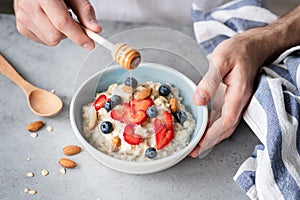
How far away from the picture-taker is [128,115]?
46.8 inches

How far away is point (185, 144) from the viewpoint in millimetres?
1169

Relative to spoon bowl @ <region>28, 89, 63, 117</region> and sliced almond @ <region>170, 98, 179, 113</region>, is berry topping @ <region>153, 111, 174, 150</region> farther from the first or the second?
spoon bowl @ <region>28, 89, 63, 117</region>

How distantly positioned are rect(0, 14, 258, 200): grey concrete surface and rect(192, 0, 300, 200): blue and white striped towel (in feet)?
0.17

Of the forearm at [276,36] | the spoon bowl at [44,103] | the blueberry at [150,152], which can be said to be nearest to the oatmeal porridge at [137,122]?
the blueberry at [150,152]

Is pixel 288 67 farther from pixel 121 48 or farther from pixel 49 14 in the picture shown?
pixel 49 14

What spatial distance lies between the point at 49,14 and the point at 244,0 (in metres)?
0.66

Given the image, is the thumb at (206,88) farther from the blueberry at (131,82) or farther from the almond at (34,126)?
the almond at (34,126)

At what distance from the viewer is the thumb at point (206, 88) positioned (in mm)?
1204

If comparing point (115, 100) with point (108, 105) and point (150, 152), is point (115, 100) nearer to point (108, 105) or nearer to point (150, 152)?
point (108, 105)

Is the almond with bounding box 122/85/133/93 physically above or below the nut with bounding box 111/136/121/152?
above

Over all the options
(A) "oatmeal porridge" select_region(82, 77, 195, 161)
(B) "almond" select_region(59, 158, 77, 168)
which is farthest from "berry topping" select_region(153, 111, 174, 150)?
(B) "almond" select_region(59, 158, 77, 168)

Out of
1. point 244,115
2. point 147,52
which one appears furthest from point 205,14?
point 244,115

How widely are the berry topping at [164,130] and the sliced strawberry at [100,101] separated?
0.46 ft

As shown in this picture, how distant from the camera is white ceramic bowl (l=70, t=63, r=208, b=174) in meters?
1.11
